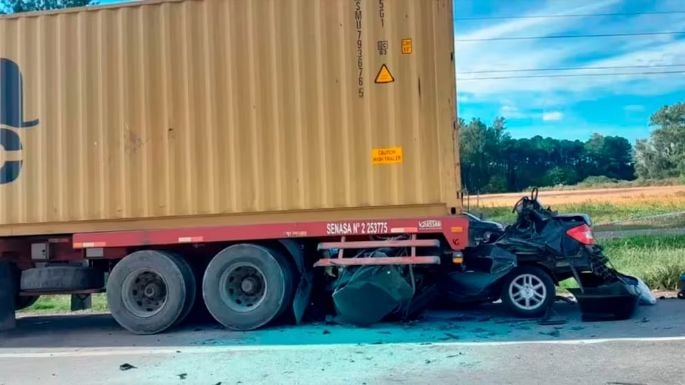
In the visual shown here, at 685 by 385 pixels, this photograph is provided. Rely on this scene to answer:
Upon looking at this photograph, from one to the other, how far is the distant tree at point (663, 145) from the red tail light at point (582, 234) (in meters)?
58.7

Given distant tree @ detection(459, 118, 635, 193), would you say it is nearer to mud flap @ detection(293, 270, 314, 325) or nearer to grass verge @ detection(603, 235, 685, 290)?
grass verge @ detection(603, 235, 685, 290)

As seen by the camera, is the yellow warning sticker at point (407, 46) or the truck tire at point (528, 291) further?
the truck tire at point (528, 291)

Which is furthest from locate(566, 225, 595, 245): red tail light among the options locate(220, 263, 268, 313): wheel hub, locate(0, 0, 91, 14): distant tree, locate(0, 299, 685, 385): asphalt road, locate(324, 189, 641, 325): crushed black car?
locate(0, 0, 91, 14): distant tree

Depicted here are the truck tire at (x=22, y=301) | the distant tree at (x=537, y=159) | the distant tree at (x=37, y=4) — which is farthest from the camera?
the distant tree at (x=537, y=159)

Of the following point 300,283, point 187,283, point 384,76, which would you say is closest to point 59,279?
point 187,283

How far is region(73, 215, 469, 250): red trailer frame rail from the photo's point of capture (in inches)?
294

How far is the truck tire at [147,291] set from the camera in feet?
25.5

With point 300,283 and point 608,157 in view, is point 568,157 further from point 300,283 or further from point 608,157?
point 300,283

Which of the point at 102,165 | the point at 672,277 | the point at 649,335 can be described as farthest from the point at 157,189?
the point at 672,277

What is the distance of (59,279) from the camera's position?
8.14 m

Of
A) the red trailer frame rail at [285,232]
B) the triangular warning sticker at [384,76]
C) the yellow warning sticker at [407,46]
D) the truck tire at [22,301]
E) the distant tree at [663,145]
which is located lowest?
the truck tire at [22,301]

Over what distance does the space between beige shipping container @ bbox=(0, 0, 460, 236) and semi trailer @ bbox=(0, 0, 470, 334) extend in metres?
0.02

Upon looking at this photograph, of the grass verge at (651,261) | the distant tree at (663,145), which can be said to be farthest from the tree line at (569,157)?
→ the grass verge at (651,261)

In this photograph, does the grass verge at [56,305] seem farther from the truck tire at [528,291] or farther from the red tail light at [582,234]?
the red tail light at [582,234]
